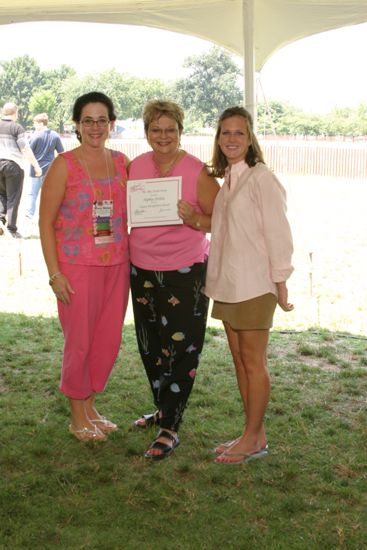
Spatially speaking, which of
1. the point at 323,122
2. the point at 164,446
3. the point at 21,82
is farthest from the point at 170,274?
the point at 21,82

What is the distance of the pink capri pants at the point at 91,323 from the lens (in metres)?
3.59

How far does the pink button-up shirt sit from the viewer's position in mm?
3152

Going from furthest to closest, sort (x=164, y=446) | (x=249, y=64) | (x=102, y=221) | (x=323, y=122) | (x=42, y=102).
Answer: (x=42, y=102) < (x=323, y=122) < (x=249, y=64) < (x=164, y=446) < (x=102, y=221)

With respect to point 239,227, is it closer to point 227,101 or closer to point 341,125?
point 227,101

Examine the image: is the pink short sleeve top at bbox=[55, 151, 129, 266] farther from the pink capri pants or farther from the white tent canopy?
the white tent canopy

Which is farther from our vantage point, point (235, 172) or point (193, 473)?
point (193, 473)

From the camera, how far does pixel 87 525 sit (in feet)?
9.61

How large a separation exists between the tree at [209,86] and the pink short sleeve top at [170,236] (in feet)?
38.8

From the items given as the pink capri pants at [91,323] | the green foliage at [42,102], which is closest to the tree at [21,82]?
the green foliage at [42,102]

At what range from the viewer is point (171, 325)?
3.59m

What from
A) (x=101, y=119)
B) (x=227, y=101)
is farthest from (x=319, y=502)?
(x=227, y=101)

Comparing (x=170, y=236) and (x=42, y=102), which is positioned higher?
(x=42, y=102)

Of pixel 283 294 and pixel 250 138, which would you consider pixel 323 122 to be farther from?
pixel 283 294

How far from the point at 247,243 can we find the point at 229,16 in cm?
278
